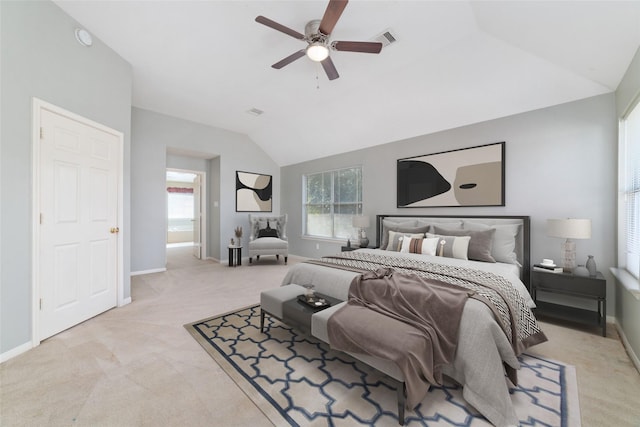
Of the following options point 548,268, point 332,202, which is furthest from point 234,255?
point 548,268

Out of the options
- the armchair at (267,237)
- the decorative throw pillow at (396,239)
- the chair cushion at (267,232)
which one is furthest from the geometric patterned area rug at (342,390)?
the chair cushion at (267,232)

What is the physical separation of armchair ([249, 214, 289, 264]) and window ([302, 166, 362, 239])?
0.69m

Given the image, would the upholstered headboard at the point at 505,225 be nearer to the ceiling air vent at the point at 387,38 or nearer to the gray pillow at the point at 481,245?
the gray pillow at the point at 481,245

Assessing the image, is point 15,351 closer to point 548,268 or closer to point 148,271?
point 148,271

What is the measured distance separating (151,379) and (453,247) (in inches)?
130

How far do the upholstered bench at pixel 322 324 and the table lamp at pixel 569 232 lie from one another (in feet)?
8.15

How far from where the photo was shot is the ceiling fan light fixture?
235cm

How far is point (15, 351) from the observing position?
6.66 feet

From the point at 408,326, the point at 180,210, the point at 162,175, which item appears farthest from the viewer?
the point at 180,210

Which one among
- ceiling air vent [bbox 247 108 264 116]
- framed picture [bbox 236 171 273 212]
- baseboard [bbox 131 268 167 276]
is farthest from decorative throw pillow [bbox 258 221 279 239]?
ceiling air vent [bbox 247 108 264 116]

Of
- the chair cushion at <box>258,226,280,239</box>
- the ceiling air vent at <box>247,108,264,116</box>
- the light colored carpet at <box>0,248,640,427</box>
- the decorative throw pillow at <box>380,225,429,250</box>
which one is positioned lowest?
the light colored carpet at <box>0,248,640,427</box>

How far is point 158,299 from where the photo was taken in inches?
134

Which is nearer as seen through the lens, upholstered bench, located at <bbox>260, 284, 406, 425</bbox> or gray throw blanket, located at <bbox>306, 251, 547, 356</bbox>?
upholstered bench, located at <bbox>260, 284, 406, 425</bbox>

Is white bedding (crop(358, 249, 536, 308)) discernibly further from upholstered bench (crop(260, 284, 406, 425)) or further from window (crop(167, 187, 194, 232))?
window (crop(167, 187, 194, 232))
